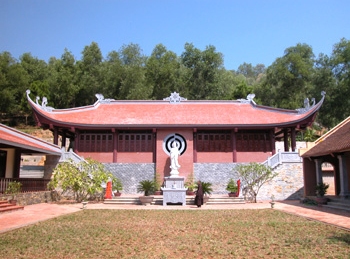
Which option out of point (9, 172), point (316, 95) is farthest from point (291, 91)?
point (9, 172)

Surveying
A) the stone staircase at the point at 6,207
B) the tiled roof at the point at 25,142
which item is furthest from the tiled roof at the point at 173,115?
the stone staircase at the point at 6,207

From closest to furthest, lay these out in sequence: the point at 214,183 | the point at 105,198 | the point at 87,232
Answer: the point at 87,232, the point at 105,198, the point at 214,183

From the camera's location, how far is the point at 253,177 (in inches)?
696

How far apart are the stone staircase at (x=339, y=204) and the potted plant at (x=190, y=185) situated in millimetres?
7027

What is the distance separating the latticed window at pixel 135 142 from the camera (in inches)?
843

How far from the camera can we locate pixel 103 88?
123 feet

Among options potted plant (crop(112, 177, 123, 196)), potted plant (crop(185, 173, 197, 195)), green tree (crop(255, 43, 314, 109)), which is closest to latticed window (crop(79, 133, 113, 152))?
potted plant (crop(112, 177, 123, 196))

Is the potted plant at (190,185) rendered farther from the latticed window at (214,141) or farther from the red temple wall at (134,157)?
the red temple wall at (134,157)

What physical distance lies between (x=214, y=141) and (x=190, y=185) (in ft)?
12.4

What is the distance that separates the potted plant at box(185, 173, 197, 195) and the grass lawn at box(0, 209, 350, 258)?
815 cm

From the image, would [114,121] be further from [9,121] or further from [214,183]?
[9,121]

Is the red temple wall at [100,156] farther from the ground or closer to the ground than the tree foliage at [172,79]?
closer to the ground

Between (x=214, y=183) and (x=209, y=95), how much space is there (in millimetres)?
20733

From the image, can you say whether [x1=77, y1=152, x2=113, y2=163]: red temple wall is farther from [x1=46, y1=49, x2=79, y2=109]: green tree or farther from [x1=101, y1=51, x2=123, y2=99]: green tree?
[x1=46, y1=49, x2=79, y2=109]: green tree
